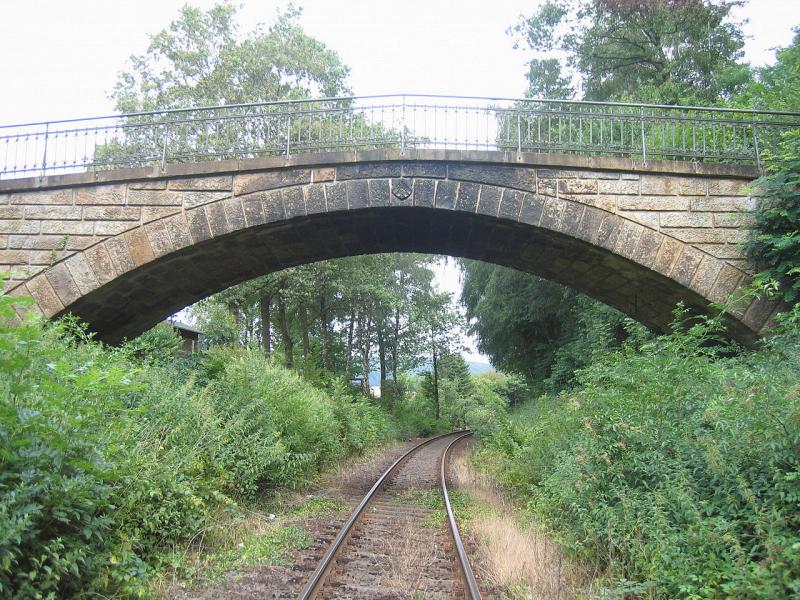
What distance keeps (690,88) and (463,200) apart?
12055 mm

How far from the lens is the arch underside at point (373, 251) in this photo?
30.0 feet

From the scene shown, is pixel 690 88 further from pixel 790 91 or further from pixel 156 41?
pixel 156 41

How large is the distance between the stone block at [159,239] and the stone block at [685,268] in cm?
772

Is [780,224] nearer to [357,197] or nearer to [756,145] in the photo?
[756,145]

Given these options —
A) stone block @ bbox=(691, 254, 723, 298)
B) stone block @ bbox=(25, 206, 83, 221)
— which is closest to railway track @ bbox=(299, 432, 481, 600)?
stone block @ bbox=(691, 254, 723, 298)

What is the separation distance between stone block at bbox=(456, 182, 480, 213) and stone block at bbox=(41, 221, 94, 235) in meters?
5.86

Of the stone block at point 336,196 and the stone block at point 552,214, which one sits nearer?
the stone block at point 552,214

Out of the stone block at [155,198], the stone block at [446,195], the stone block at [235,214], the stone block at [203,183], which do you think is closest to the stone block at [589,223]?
the stone block at [446,195]

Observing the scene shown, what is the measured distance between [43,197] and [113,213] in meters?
1.29

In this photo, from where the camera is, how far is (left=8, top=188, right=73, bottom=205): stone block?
9.38 metres

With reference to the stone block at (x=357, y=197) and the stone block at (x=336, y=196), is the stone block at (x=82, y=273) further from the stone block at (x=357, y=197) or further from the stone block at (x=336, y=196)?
the stone block at (x=357, y=197)

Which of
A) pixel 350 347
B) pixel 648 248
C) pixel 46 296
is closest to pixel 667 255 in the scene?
pixel 648 248

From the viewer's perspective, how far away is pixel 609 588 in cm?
420

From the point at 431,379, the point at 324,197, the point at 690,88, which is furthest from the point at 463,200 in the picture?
the point at 431,379
